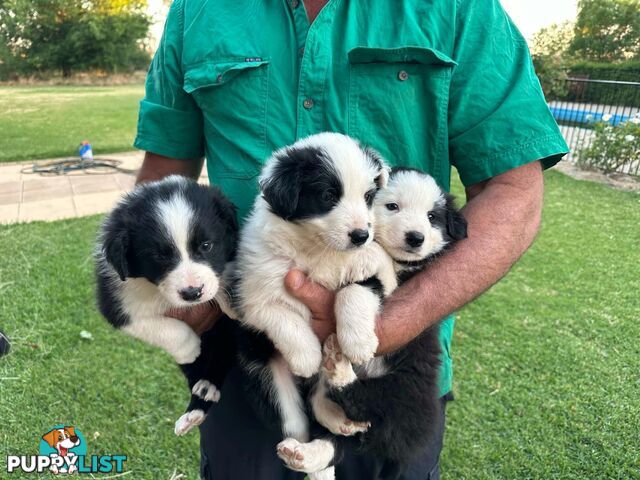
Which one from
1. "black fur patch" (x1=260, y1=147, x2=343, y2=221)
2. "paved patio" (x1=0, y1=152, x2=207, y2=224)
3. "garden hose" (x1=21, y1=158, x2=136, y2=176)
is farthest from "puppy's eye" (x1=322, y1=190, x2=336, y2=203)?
"garden hose" (x1=21, y1=158, x2=136, y2=176)

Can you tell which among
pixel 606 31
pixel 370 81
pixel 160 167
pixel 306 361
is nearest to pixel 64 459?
pixel 160 167

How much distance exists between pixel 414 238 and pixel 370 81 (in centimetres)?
Result: 61

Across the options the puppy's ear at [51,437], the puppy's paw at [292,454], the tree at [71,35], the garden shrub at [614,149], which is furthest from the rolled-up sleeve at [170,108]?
the tree at [71,35]

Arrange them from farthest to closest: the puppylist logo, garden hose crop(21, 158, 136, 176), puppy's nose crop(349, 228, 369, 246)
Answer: garden hose crop(21, 158, 136, 176) < the puppylist logo < puppy's nose crop(349, 228, 369, 246)

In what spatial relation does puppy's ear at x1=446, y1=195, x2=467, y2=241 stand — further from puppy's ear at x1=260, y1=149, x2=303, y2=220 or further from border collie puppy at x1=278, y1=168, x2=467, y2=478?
puppy's ear at x1=260, y1=149, x2=303, y2=220

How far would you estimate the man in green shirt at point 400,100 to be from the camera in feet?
6.05

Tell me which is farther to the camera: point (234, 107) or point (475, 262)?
point (234, 107)

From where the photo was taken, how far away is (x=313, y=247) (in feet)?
6.41

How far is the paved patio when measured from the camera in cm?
885

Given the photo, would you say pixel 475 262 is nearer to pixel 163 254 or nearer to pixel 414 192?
pixel 414 192

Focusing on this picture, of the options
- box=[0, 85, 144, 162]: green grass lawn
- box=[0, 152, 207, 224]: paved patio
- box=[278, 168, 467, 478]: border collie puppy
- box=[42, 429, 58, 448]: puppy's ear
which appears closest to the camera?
box=[278, 168, 467, 478]: border collie puppy

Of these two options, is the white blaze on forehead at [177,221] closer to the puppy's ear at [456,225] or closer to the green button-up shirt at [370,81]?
the green button-up shirt at [370,81]

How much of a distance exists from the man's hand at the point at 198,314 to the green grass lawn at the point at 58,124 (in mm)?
13058

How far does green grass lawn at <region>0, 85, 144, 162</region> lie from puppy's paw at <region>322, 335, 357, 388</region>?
13694 millimetres
